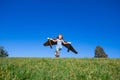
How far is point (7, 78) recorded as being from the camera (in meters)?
5.84

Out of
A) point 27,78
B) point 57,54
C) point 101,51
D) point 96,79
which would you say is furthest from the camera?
point 101,51

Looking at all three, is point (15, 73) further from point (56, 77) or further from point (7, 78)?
point (56, 77)

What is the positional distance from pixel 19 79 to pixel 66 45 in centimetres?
1731

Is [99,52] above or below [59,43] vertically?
above

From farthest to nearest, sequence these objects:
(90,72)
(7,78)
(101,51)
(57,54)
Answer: (101,51)
(57,54)
(90,72)
(7,78)

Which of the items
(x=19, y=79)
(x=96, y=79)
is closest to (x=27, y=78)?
(x=19, y=79)

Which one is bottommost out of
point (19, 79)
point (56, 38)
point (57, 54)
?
point (19, 79)

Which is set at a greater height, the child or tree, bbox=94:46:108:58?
tree, bbox=94:46:108:58

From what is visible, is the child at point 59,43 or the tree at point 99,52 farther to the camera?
the tree at point 99,52

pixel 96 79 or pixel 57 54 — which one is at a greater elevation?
pixel 57 54

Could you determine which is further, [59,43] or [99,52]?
[99,52]

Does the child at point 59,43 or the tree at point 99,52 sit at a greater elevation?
the tree at point 99,52

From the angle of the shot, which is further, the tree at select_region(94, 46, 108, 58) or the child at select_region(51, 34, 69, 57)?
the tree at select_region(94, 46, 108, 58)

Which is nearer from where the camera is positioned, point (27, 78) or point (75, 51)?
point (27, 78)
